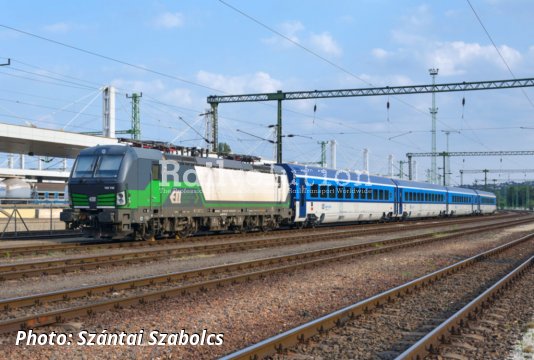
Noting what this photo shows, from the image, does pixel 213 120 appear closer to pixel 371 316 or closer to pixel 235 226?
pixel 235 226

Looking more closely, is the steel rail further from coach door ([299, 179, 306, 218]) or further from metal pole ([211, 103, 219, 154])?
metal pole ([211, 103, 219, 154])

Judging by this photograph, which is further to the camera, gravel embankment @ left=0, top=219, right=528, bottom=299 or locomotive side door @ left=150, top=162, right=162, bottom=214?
locomotive side door @ left=150, top=162, right=162, bottom=214

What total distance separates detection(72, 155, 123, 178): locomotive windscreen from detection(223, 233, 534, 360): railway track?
10942 mm

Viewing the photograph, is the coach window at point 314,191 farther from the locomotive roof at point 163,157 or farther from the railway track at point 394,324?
the railway track at point 394,324

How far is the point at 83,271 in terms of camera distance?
13086 mm

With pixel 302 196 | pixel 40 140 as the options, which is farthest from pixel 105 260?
pixel 40 140

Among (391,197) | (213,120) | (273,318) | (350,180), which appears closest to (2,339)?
(273,318)

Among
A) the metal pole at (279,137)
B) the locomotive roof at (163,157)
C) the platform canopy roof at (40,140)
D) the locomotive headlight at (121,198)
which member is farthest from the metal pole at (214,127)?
the locomotive headlight at (121,198)

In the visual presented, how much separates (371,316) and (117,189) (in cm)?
1141

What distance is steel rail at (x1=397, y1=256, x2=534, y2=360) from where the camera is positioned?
6.45 meters

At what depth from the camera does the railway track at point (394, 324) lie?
664 cm

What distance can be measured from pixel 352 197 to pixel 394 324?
82.2ft

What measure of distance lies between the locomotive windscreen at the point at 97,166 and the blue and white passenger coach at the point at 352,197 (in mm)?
11691

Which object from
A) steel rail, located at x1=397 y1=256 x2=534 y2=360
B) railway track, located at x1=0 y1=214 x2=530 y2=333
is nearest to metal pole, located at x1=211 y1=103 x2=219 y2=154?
railway track, located at x1=0 y1=214 x2=530 y2=333
